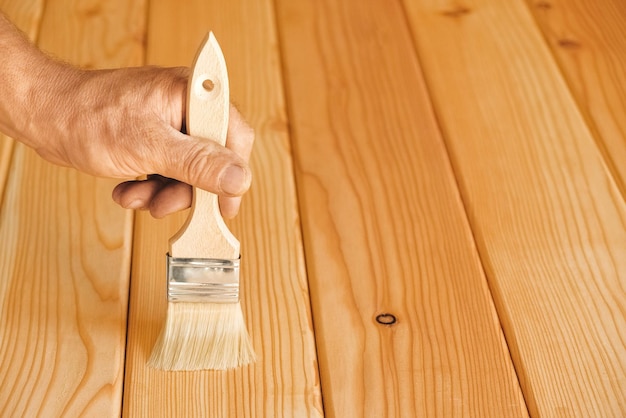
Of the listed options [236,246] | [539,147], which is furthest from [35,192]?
[539,147]

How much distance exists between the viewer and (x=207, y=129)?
103 cm

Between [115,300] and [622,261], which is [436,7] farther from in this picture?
[115,300]

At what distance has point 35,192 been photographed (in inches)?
53.4

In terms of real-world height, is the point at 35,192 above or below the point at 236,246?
above

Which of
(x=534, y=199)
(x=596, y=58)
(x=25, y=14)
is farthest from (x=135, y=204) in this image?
(x=596, y=58)

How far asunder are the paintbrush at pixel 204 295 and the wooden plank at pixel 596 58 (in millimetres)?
653

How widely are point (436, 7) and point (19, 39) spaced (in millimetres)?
943

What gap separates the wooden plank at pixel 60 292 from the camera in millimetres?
1062

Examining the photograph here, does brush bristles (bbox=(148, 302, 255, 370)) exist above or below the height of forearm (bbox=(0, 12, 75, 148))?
below

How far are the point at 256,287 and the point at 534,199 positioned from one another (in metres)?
0.45

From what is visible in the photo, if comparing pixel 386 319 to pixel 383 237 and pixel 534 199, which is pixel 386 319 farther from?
pixel 534 199

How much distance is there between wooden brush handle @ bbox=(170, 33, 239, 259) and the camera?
3.31 ft

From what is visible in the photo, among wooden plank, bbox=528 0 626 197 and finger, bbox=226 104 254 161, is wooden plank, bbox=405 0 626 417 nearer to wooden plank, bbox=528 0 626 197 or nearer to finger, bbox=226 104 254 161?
wooden plank, bbox=528 0 626 197

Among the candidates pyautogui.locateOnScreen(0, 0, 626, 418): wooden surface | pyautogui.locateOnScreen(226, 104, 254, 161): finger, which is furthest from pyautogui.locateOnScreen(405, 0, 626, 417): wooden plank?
pyautogui.locateOnScreen(226, 104, 254, 161): finger
